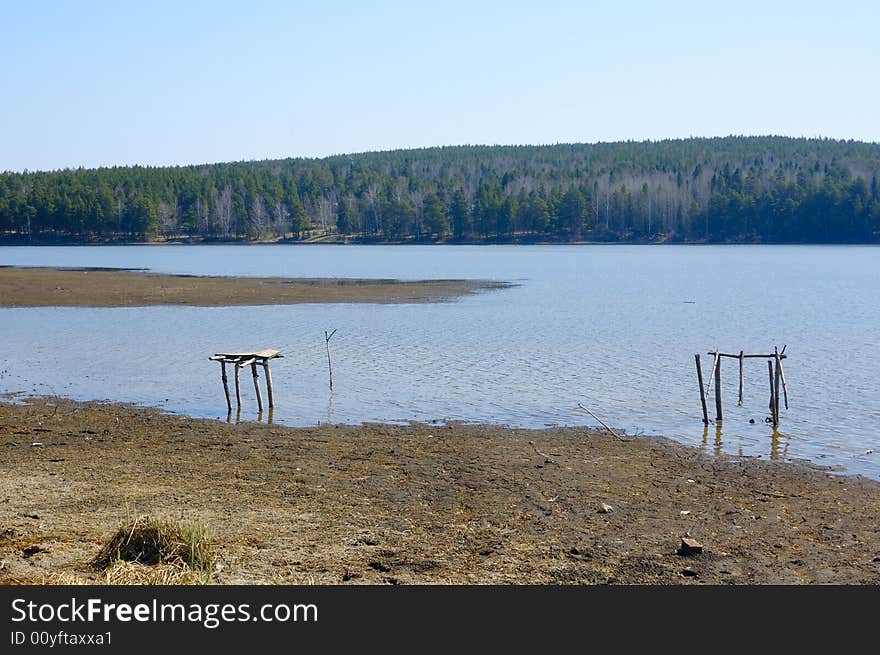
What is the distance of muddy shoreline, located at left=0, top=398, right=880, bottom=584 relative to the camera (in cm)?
1041

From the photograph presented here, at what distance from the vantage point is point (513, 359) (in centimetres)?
3016

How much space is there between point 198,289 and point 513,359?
3148 centimetres

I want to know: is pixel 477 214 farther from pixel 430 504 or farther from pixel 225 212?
pixel 430 504

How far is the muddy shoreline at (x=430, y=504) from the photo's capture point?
410 inches

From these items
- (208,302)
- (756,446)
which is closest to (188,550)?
(756,446)

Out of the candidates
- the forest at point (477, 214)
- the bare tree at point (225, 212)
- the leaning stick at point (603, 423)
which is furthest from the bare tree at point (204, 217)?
the leaning stick at point (603, 423)

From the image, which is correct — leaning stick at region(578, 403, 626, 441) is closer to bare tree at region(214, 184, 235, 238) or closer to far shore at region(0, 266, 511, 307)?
far shore at region(0, 266, 511, 307)

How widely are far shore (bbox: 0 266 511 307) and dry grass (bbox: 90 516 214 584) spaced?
38718 millimetres

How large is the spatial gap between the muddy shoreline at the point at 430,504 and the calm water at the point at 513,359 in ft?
7.70

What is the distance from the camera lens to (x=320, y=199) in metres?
185

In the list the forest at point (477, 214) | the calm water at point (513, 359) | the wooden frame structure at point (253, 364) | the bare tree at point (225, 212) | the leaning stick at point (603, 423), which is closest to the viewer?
the leaning stick at point (603, 423)

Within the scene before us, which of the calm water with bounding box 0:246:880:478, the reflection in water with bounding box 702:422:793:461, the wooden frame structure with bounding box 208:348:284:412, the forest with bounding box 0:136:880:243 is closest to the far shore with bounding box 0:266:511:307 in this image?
the calm water with bounding box 0:246:880:478

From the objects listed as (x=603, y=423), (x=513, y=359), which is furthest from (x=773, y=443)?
(x=513, y=359)

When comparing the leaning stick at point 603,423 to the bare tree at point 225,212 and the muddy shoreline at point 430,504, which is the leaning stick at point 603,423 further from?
the bare tree at point 225,212
